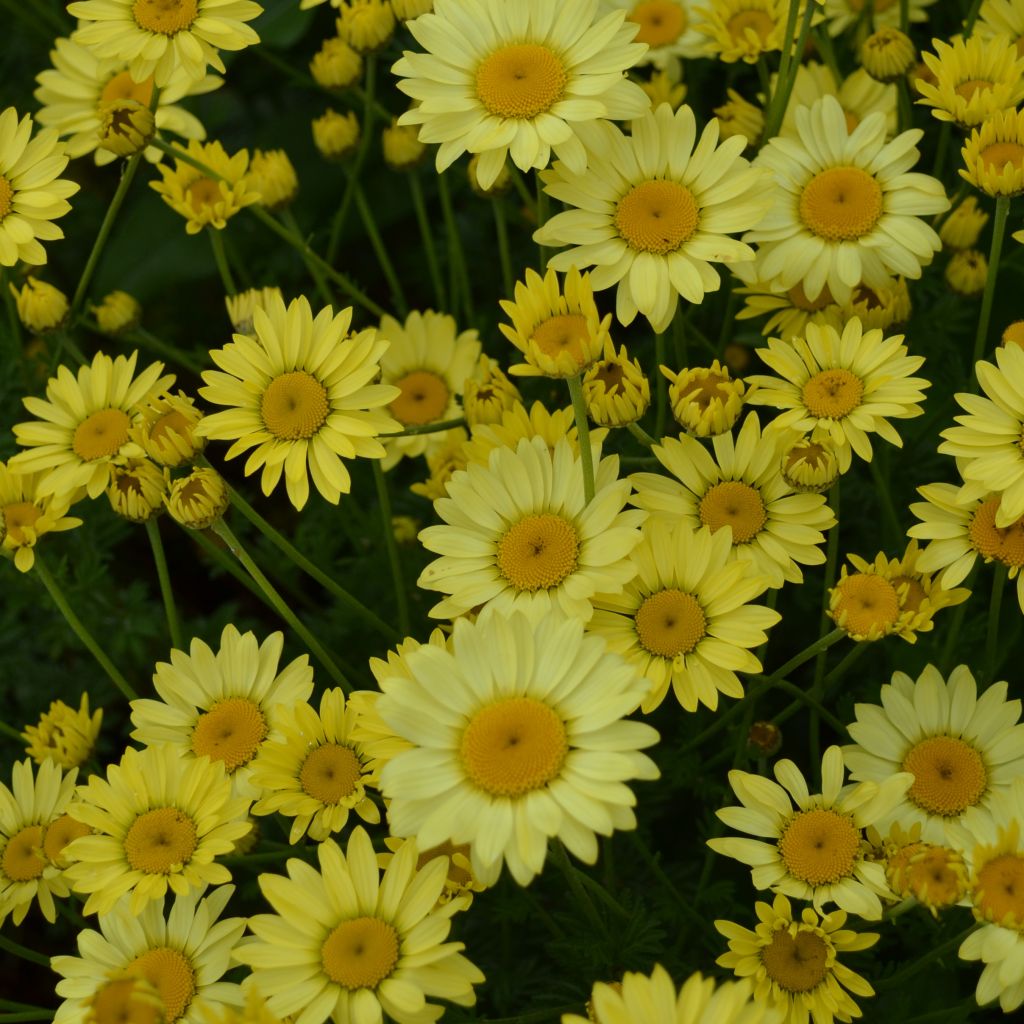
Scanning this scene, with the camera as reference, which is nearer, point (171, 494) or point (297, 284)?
point (171, 494)

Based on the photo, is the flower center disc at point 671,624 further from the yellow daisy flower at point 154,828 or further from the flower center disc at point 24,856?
the flower center disc at point 24,856

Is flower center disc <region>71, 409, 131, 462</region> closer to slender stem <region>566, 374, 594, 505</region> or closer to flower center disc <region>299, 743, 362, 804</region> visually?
flower center disc <region>299, 743, 362, 804</region>

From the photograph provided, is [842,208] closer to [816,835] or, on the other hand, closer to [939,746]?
[939,746]

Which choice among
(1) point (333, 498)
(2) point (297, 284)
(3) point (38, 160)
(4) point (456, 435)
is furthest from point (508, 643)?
(2) point (297, 284)

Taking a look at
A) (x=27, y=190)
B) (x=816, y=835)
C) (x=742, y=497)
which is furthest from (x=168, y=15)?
(x=816, y=835)

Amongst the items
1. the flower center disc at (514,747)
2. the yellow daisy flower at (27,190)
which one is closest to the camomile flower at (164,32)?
the yellow daisy flower at (27,190)

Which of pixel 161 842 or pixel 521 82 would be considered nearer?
pixel 161 842

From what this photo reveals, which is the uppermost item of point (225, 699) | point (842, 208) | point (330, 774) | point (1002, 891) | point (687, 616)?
point (842, 208)

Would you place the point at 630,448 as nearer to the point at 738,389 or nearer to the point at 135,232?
the point at 738,389
